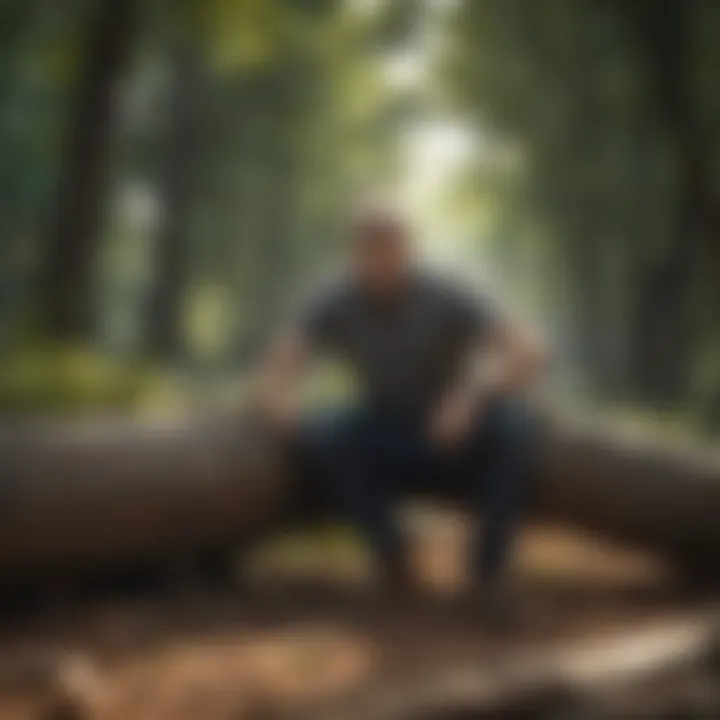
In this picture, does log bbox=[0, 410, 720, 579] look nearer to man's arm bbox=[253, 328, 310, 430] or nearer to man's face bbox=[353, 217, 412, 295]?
man's arm bbox=[253, 328, 310, 430]

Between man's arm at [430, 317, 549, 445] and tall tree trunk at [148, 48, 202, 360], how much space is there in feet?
1.04

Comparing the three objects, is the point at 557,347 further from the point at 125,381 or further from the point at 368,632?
the point at 125,381

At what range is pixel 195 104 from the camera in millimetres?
1377

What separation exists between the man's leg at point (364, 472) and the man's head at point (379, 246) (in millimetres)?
160

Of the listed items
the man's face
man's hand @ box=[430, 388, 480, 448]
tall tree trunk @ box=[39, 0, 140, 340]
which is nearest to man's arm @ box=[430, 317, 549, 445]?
man's hand @ box=[430, 388, 480, 448]

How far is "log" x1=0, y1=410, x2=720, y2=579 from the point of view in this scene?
51.4 inches

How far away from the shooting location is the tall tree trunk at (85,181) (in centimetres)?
132

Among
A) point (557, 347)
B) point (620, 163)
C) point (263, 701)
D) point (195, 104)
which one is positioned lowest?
point (263, 701)

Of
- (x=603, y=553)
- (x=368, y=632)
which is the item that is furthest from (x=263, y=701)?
(x=603, y=553)

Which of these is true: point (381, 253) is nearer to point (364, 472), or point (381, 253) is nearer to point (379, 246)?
point (379, 246)

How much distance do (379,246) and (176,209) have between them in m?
0.24

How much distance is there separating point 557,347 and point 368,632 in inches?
15.2

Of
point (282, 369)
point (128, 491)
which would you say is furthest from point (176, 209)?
point (128, 491)

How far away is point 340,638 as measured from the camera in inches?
51.2
